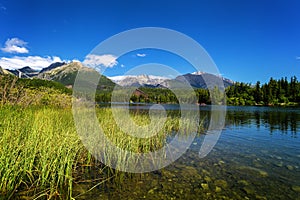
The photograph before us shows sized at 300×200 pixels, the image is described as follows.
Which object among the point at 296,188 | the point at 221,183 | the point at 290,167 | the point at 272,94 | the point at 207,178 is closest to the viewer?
the point at 296,188

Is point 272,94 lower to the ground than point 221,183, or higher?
higher

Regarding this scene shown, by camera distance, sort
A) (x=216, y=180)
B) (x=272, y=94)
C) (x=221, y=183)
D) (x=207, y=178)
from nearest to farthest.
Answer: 1. (x=221, y=183)
2. (x=216, y=180)
3. (x=207, y=178)
4. (x=272, y=94)

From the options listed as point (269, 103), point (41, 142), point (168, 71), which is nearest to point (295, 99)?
point (269, 103)

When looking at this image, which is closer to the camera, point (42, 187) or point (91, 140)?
point (42, 187)

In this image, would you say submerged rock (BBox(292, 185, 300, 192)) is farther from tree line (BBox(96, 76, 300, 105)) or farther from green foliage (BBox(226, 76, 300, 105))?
green foliage (BBox(226, 76, 300, 105))

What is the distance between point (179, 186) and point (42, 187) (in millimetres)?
3322

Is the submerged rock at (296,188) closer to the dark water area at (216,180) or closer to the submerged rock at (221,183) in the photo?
the dark water area at (216,180)

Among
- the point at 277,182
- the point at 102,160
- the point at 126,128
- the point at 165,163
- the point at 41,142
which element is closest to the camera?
the point at 41,142

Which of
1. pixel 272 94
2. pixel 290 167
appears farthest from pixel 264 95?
pixel 290 167

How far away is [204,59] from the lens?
9.51m

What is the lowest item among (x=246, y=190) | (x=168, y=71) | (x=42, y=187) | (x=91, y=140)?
(x=246, y=190)

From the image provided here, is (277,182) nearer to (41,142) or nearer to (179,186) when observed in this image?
(179,186)

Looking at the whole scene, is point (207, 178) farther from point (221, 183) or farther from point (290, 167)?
point (290, 167)

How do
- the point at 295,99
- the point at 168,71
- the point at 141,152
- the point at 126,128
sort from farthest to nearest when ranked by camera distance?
the point at 295,99 → the point at 168,71 → the point at 126,128 → the point at 141,152
